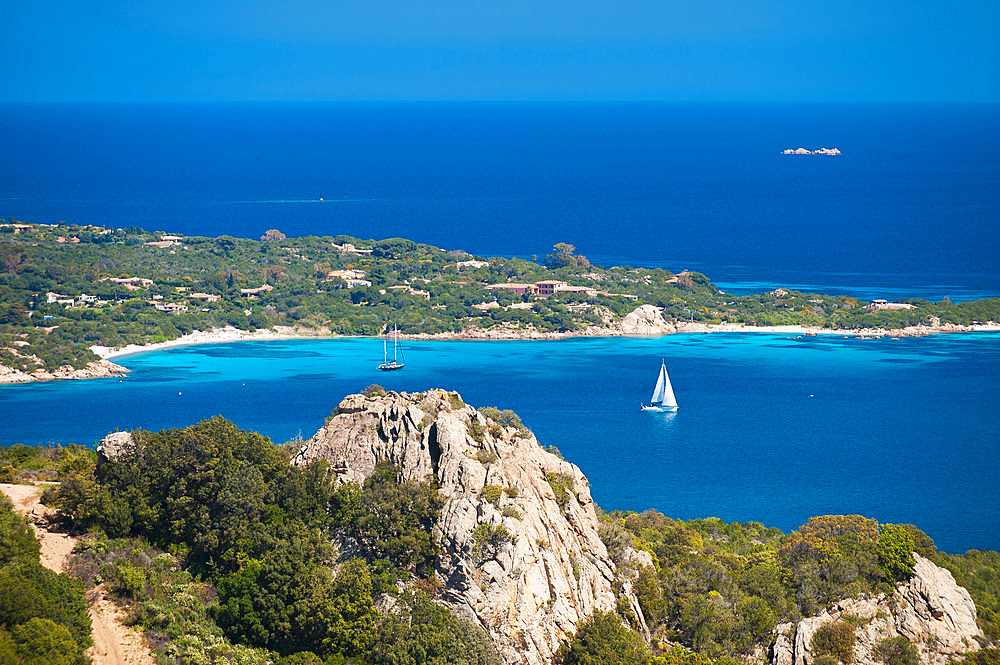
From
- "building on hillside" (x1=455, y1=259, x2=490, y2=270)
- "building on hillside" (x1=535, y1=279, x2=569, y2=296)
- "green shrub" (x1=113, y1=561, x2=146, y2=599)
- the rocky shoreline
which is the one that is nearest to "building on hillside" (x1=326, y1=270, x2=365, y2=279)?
"building on hillside" (x1=455, y1=259, x2=490, y2=270)

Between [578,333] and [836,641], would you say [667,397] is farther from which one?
[836,641]

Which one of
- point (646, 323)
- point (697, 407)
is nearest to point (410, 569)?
point (697, 407)

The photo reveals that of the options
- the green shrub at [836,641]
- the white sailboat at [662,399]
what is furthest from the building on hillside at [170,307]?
the green shrub at [836,641]

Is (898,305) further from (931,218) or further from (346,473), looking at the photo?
(346,473)

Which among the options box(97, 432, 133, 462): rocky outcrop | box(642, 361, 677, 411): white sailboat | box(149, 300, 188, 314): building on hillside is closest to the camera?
box(97, 432, 133, 462): rocky outcrop

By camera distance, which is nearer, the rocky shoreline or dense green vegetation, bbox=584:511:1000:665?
dense green vegetation, bbox=584:511:1000:665

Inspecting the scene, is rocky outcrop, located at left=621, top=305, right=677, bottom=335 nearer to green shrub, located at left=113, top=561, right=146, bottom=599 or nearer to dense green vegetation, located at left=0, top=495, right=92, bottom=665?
green shrub, located at left=113, top=561, right=146, bottom=599

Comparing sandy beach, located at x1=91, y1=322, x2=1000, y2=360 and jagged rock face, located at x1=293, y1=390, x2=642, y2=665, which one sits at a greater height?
sandy beach, located at x1=91, y1=322, x2=1000, y2=360
